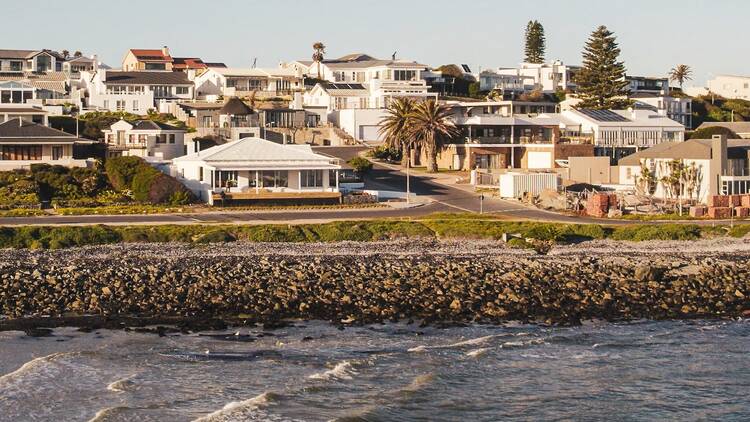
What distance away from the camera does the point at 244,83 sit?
12000 cm

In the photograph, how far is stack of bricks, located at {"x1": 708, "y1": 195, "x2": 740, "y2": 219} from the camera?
58.9 m

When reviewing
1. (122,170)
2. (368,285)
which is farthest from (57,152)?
(368,285)

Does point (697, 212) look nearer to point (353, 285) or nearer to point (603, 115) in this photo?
point (353, 285)

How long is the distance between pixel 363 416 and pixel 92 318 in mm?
12711

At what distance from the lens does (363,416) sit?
2706cm

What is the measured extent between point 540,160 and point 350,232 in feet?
112

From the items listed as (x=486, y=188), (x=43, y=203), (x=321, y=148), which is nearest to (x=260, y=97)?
(x=321, y=148)

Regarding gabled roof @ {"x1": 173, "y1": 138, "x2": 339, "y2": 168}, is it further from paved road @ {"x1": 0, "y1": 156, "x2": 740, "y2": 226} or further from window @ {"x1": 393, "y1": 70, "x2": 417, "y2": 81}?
window @ {"x1": 393, "y1": 70, "x2": 417, "y2": 81}

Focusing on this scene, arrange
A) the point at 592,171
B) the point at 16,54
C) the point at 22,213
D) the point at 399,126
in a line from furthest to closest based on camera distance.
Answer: the point at 16,54
the point at 399,126
the point at 592,171
the point at 22,213

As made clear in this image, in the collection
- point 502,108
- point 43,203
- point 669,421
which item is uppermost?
point 502,108

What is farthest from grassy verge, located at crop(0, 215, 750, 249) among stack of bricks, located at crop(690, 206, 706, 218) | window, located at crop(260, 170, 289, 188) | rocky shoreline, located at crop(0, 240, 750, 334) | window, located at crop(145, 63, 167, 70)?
window, located at crop(145, 63, 167, 70)

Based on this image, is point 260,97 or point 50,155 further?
point 260,97

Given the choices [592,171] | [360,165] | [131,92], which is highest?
[131,92]

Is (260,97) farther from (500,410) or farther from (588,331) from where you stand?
(500,410)
